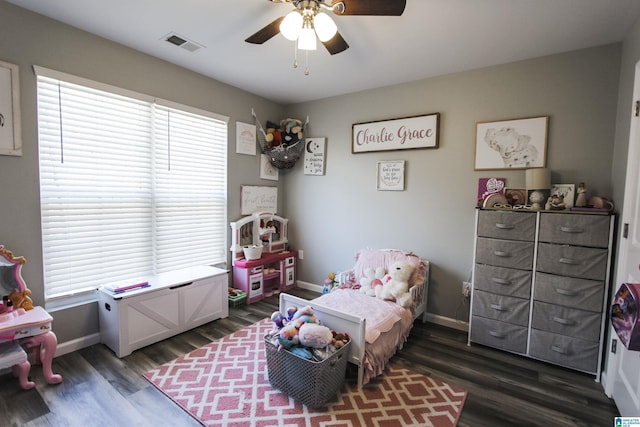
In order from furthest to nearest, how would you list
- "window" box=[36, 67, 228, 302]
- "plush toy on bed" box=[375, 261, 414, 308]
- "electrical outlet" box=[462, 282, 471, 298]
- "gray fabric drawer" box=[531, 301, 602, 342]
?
1. "electrical outlet" box=[462, 282, 471, 298]
2. "plush toy on bed" box=[375, 261, 414, 308]
3. "window" box=[36, 67, 228, 302]
4. "gray fabric drawer" box=[531, 301, 602, 342]

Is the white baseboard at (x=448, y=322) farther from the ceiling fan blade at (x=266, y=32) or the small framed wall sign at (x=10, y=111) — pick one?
the small framed wall sign at (x=10, y=111)

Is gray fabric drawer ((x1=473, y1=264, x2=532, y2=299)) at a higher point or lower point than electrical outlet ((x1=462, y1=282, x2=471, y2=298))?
higher

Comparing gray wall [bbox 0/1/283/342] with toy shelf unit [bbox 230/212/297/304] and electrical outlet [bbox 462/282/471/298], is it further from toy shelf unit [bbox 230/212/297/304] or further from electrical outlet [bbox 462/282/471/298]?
electrical outlet [bbox 462/282/471/298]

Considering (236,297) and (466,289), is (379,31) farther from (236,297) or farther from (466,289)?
(236,297)

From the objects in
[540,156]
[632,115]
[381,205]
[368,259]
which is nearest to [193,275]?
[368,259]

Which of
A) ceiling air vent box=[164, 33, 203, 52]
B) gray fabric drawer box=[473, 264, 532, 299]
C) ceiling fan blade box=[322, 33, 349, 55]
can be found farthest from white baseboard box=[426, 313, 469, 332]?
ceiling air vent box=[164, 33, 203, 52]

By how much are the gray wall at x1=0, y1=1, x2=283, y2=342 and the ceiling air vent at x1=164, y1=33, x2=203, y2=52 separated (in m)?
0.44

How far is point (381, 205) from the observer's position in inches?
134

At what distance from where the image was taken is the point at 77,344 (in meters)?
2.39

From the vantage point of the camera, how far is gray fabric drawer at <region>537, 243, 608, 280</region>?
2109 millimetres

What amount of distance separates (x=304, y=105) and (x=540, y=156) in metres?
2.77

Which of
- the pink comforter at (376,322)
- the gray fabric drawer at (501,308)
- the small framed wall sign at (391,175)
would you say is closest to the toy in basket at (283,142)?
the small framed wall sign at (391,175)

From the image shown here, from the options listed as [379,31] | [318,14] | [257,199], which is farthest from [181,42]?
[257,199]

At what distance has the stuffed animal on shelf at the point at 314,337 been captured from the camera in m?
1.82
